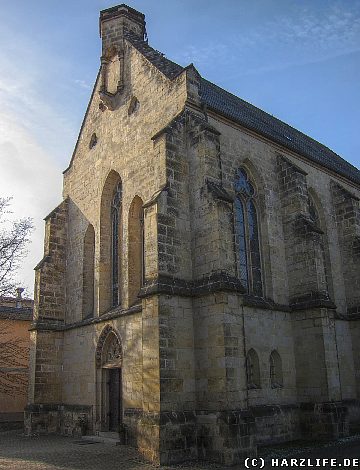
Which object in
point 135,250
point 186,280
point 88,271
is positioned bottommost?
point 186,280

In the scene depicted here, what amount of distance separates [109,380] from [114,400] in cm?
66

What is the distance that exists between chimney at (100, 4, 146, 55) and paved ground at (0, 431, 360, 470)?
46.7 ft

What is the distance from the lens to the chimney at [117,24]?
18953 mm

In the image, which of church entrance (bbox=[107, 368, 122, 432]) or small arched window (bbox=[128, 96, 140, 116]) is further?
small arched window (bbox=[128, 96, 140, 116])

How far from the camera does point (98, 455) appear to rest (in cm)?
1229

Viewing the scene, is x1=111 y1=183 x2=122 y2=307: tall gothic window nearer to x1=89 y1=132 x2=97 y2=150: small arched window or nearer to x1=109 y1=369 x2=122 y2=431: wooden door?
x1=109 y1=369 x2=122 y2=431: wooden door

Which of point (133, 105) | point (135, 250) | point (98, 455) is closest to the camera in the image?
point (98, 455)

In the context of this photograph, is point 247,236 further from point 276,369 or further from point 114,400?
point 114,400

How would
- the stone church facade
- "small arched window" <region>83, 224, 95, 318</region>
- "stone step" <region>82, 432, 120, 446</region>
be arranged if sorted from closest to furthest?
1. the stone church facade
2. "stone step" <region>82, 432, 120, 446</region>
3. "small arched window" <region>83, 224, 95, 318</region>

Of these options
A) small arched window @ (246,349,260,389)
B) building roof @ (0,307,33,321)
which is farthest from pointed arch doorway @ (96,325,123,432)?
building roof @ (0,307,33,321)

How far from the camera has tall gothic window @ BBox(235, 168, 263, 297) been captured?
1560 centimetres

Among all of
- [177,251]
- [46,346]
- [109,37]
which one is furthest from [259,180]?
[46,346]

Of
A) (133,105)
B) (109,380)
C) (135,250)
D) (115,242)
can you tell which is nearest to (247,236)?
(135,250)

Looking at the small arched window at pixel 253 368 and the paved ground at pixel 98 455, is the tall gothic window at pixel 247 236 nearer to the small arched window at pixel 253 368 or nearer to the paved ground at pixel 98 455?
the small arched window at pixel 253 368
